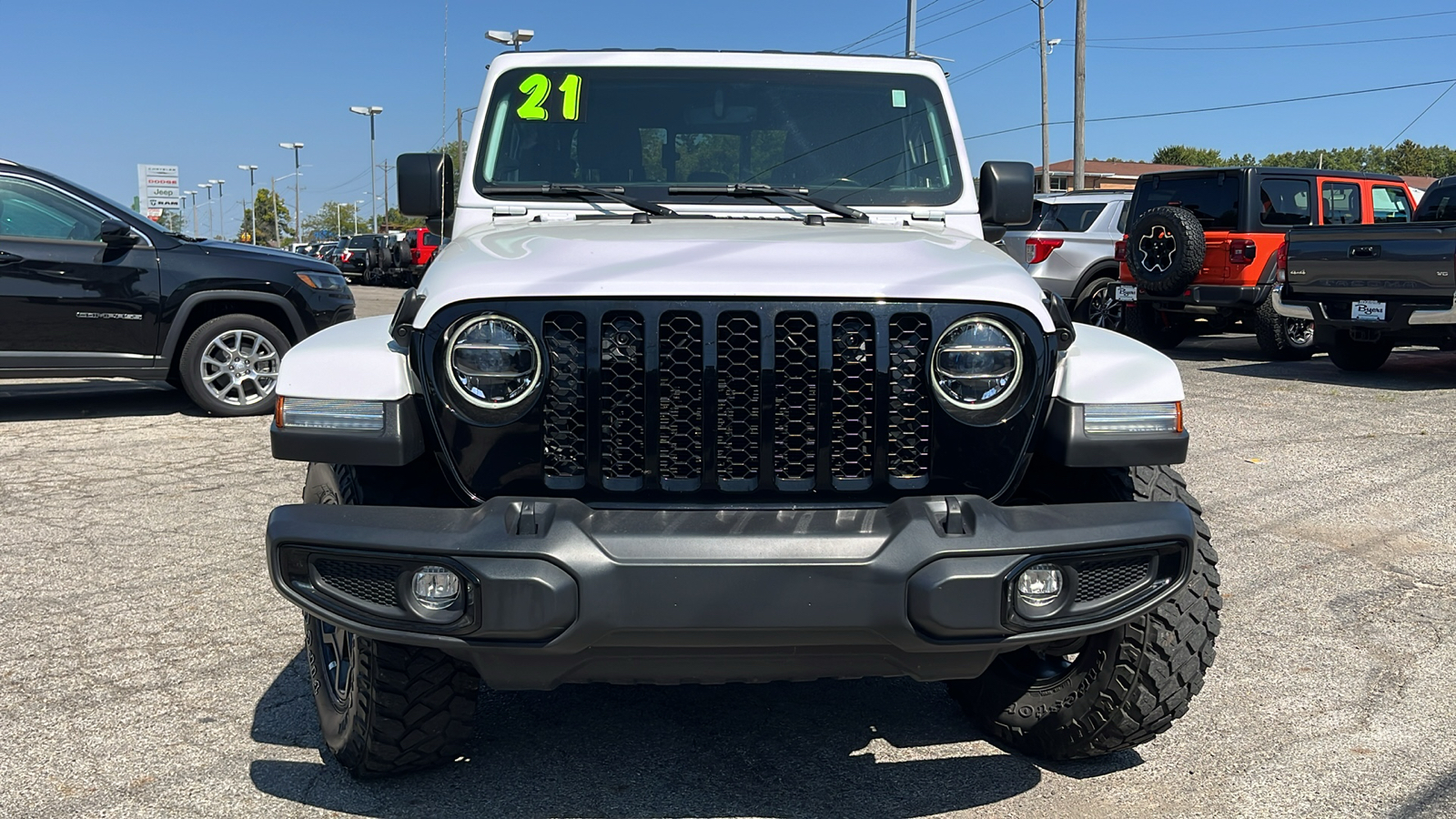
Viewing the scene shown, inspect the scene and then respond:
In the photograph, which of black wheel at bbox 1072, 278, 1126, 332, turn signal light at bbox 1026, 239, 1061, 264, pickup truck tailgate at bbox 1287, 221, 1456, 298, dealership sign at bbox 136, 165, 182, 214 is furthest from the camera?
dealership sign at bbox 136, 165, 182, 214

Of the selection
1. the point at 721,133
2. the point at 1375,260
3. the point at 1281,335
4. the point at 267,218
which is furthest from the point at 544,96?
the point at 267,218

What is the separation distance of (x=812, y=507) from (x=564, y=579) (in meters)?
0.59

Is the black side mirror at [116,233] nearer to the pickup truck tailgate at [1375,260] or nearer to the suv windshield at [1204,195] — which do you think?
the pickup truck tailgate at [1375,260]

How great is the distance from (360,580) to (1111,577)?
1585 mm

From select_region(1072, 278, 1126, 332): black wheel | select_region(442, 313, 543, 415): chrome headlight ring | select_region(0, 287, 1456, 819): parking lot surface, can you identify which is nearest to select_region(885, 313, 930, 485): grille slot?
select_region(442, 313, 543, 415): chrome headlight ring

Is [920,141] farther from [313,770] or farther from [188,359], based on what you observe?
[188,359]

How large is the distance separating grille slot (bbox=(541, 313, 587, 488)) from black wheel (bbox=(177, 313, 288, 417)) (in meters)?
6.71

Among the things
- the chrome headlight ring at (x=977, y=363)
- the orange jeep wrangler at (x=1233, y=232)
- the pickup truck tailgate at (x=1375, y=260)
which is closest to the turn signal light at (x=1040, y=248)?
the orange jeep wrangler at (x=1233, y=232)

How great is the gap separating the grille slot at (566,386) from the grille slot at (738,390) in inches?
11.5

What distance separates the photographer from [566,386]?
266cm

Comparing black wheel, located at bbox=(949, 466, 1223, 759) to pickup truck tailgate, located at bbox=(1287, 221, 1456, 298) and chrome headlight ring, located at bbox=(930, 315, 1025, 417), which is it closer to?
chrome headlight ring, located at bbox=(930, 315, 1025, 417)

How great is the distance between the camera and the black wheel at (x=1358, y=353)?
11523 mm

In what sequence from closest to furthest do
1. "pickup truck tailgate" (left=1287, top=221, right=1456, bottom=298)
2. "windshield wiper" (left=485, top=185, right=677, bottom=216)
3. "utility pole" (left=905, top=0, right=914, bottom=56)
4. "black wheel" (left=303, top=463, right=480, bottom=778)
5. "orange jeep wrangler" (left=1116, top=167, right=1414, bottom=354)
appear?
"black wheel" (left=303, top=463, right=480, bottom=778)
"windshield wiper" (left=485, top=185, right=677, bottom=216)
"pickup truck tailgate" (left=1287, top=221, right=1456, bottom=298)
"orange jeep wrangler" (left=1116, top=167, right=1414, bottom=354)
"utility pole" (left=905, top=0, right=914, bottom=56)

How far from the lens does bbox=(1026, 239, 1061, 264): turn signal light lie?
1462cm
